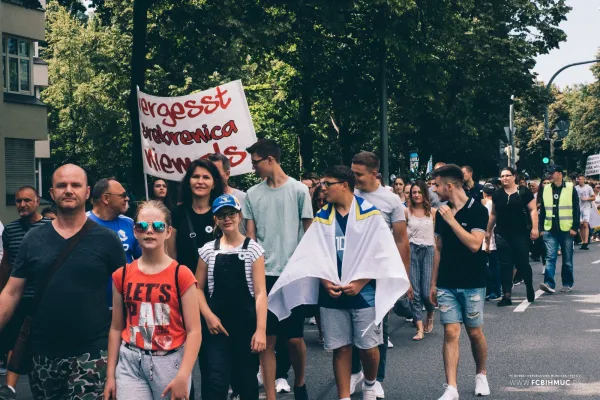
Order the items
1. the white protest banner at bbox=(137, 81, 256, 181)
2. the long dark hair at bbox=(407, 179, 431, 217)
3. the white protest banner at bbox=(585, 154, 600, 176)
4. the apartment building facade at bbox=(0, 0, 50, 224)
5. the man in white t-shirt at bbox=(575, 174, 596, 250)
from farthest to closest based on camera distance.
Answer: the white protest banner at bbox=(585, 154, 600, 176)
the apartment building facade at bbox=(0, 0, 50, 224)
the man in white t-shirt at bbox=(575, 174, 596, 250)
the white protest banner at bbox=(137, 81, 256, 181)
the long dark hair at bbox=(407, 179, 431, 217)

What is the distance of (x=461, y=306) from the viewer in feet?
24.5

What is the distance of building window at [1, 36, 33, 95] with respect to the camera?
Result: 103ft

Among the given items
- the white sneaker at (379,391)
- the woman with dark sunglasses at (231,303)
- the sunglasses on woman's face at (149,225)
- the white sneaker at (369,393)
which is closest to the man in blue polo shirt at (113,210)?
the woman with dark sunglasses at (231,303)

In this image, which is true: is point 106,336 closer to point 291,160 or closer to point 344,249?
point 344,249

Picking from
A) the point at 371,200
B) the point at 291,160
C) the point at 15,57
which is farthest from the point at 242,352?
the point at 291,160

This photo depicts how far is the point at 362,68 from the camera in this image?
23859 mm

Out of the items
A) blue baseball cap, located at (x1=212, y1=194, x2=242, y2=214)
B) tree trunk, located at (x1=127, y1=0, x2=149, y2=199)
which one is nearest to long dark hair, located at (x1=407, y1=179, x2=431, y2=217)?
blue baseball cap, located at (x1=212, y1=194, x2=242, y2=214)

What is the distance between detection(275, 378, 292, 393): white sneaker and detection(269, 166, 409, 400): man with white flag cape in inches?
50.1

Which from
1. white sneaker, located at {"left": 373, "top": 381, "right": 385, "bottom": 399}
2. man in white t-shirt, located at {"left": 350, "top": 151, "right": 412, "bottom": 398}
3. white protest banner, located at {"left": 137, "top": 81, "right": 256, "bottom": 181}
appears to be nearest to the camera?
white sneaker, located at {"left": 373, "top": 381, "right": 385, "bottom": 399}

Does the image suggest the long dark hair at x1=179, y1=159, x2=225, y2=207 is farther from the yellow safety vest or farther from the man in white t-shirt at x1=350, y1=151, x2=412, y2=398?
the yellow safety vest

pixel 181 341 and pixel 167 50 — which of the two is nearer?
pixel 181 341

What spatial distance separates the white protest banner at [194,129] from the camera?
11.4 metres

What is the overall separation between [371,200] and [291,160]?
33534mm

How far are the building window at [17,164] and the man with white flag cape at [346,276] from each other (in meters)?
25.9
